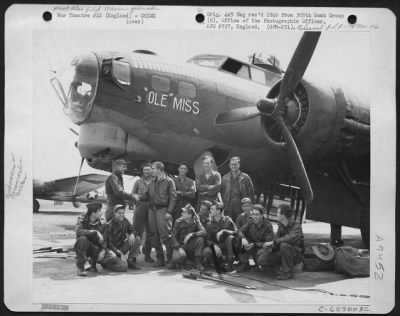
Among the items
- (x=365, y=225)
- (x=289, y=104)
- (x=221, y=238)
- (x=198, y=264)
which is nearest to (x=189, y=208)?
(x=221, y=238)

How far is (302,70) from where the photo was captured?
552 centimetres

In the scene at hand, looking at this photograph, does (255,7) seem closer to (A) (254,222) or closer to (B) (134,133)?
(B) (134,133)

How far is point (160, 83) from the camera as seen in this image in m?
5.55

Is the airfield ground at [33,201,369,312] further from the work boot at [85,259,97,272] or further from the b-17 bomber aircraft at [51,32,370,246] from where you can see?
the b-17 bomber aircraft at [51,32,370,246]

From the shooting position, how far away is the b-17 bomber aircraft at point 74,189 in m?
5.45

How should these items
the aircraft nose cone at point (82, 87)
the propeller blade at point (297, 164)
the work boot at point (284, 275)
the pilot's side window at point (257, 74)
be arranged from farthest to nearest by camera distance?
1. the pilot's side window at point (257, 74)
2. the propeller blade at point (297, 164)
3. the work boot at point (284, 275)
4. the aircraft nose cone at point (82, 87)

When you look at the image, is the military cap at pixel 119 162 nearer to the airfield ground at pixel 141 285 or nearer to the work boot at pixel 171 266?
the airfield ground at pixel 141 285

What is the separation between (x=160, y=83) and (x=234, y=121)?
892 millimetres

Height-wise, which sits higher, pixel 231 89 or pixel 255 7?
pixel 255 7

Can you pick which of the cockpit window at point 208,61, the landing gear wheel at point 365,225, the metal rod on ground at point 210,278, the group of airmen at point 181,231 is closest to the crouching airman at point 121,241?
the group of airmen at point 181,231

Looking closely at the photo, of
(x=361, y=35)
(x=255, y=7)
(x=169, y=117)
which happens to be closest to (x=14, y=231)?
(x=169, y=117)

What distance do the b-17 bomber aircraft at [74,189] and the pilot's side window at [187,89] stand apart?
1.21 metres

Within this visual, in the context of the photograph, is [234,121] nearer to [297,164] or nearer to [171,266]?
[297,164]

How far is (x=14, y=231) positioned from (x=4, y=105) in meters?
1.30
